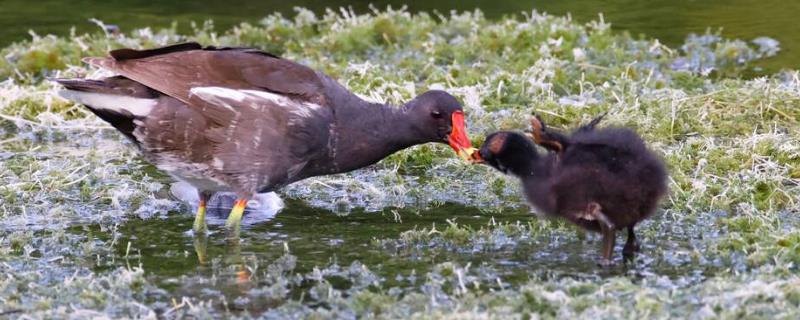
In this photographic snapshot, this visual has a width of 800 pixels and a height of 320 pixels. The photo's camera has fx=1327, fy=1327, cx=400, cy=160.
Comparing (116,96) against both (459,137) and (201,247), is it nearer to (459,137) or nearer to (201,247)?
(201,247)

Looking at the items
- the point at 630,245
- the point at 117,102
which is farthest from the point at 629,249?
the point at 117,102

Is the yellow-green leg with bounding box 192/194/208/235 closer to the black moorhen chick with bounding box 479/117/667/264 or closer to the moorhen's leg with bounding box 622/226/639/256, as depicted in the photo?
the black moorhen chick with bounding box 479/117/667/264

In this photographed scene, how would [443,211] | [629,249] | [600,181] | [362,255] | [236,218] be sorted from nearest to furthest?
[600,181]
[629,249]
[362,255]
[236,218]
[443,211]

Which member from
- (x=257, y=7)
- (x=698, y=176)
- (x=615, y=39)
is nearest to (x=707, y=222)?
(x=698, y=176)

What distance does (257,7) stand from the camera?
14859mm

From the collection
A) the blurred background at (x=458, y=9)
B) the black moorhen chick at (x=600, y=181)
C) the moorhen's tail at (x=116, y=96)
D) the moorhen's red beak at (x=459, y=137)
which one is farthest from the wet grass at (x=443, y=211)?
the blurred background at (x=458, y=9)

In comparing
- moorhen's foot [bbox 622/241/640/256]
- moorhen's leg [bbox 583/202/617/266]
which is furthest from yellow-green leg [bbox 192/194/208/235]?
moorhen's foot [bbox 622/241/640/256]

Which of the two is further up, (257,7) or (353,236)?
(257,7)

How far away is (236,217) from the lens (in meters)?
7.22

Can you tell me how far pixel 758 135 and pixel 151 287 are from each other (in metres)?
4.09

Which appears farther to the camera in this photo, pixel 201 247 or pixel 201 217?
pixel 201 217

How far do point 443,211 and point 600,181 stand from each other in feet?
5.55

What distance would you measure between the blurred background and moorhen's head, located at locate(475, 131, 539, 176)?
6.40 metres

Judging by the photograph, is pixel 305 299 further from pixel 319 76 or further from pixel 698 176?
pixel 698 176
